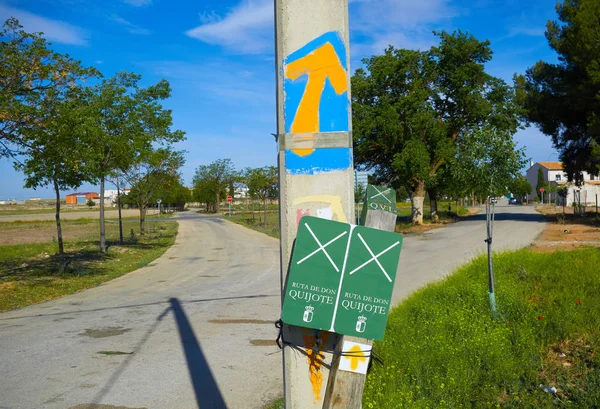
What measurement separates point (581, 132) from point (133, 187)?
89.8 feet

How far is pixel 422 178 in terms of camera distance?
103 ft

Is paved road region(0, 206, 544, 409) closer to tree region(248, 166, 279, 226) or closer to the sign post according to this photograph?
the sign post

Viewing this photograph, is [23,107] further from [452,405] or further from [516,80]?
[516,80]

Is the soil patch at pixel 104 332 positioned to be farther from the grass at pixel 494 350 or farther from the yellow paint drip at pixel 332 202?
the yellow paint drip at pixel 332 202

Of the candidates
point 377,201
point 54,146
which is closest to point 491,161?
point 377,201

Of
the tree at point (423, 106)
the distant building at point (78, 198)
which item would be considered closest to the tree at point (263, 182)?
the tree at point (423, 106)

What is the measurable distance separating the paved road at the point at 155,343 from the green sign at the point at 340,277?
3.71 metres

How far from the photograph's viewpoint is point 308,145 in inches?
87.0

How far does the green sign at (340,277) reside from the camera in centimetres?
208

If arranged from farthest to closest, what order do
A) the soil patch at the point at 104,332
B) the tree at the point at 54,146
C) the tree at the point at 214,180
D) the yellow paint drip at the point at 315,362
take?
the tree at the point at 214,180, the tree at the point at 54,146, the soil patch at the point at 104,332, the yellow paint drip at the point at 315,362

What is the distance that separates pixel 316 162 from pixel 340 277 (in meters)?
0.48

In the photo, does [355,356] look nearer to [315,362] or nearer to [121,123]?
[315,362]

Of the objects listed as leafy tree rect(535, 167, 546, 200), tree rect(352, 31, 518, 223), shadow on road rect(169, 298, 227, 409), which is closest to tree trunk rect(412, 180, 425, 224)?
tree rect(352, 31, 518, 223)

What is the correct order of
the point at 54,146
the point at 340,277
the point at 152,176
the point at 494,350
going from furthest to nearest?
the point at 152,176, the point at 54,146, the point at 494,350, the point at 340,277
